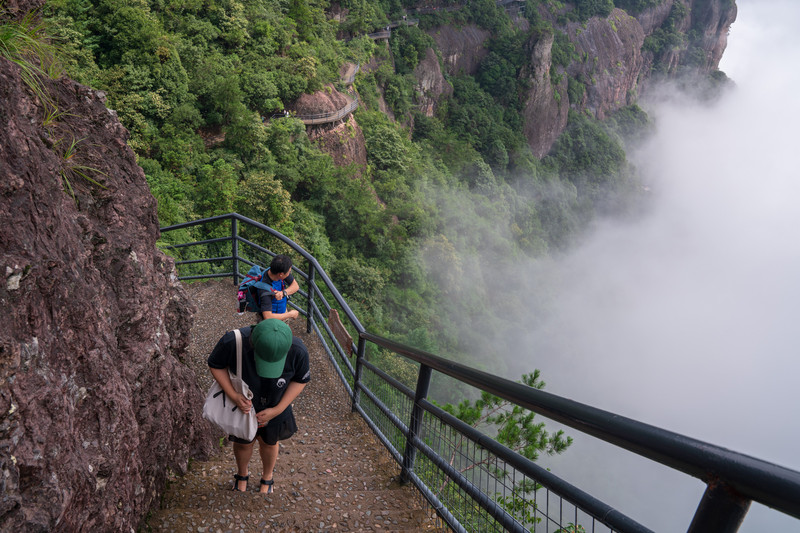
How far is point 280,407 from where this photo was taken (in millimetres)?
2447

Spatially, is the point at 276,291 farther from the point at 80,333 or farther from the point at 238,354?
the point at 80,333

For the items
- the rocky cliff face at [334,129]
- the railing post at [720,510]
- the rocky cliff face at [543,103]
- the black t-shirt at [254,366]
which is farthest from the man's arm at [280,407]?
the rocky cliff face at [543,103]

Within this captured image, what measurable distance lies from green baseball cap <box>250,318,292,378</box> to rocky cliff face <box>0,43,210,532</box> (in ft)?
1.97

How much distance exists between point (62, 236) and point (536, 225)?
45631 mm

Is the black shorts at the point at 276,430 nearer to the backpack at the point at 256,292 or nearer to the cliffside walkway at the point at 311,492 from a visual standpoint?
the cliffside walkway at the point at 311,492

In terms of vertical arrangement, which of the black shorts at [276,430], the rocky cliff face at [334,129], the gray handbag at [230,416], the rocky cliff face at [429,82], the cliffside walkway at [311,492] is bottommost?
the cliffside walkway at [311,492]

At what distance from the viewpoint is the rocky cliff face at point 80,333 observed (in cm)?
148

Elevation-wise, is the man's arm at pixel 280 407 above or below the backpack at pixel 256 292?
below

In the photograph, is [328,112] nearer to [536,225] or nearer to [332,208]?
[332,208]

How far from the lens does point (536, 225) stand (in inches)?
1772

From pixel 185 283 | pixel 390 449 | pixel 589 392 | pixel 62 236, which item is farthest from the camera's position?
pixel 589 392

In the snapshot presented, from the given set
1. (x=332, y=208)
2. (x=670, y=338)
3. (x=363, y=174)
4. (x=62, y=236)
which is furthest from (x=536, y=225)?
(x=62, y=236)

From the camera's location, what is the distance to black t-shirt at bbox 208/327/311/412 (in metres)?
2.31

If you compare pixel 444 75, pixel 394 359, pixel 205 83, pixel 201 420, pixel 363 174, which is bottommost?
pixel 394 359
